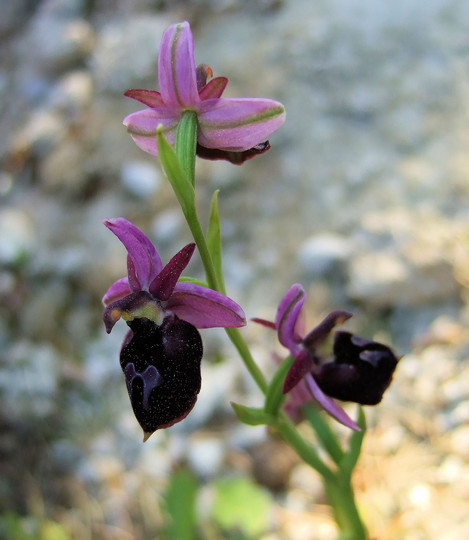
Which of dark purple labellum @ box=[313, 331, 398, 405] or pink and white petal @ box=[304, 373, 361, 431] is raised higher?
dark purple labellum @ box=[313, 331, 398, 405]

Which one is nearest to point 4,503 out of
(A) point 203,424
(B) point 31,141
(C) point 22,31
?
(A) point 203,424

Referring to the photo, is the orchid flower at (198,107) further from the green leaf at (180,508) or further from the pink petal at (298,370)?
the green leaf at (180,508)

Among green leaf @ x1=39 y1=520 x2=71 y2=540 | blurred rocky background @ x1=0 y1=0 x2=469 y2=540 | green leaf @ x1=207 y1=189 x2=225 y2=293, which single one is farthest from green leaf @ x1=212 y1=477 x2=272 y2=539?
green leaf @ x1=207 y1=189 x2=225 y2=293

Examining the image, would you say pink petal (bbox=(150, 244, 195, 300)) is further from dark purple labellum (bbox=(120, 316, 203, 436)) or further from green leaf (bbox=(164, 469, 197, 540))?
green leaf (bbox=(164, 469, 197, 540))

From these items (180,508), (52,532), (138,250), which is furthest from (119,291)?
(52,532)

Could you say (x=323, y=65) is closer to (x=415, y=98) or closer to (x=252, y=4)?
(x=415, y=98)
